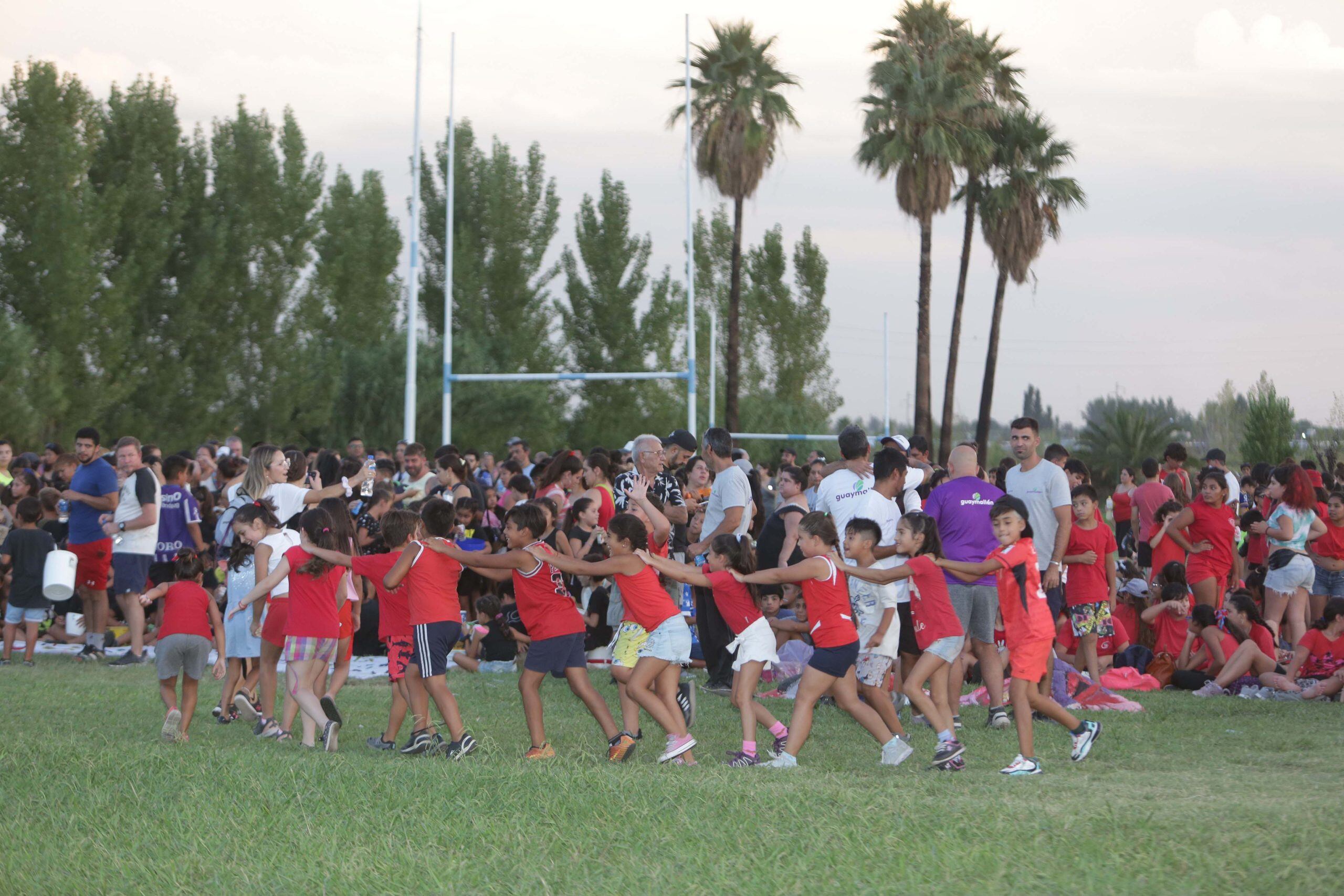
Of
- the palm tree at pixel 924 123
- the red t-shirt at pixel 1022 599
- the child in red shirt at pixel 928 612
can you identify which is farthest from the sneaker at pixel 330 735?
the palm tree at pixel 924 123

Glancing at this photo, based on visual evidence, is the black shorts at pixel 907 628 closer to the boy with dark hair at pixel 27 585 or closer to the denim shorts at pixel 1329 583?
the denim shorts at pixel 1329 583

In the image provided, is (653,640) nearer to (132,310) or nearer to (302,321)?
(132,310)

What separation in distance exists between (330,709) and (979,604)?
13.5ft

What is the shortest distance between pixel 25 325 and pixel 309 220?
10.3m

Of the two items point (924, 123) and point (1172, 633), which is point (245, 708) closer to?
point (1172, 633)

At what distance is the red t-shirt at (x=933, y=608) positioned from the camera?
25.5 feet

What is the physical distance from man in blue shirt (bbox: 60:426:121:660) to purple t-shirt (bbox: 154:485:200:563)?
46cm

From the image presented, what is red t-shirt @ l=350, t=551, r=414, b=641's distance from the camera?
784 centimetres

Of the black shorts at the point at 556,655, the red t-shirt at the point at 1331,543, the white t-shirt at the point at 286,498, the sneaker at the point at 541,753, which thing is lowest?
the sneaker at the point at 541,753

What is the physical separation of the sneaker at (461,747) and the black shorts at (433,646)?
1.33 ft

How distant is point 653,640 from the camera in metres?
7.43

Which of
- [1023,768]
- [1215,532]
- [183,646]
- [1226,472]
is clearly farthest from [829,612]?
[1226,472]

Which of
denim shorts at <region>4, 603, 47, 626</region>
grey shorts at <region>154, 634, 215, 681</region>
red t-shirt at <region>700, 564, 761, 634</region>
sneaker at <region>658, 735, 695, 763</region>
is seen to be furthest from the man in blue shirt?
sneaker at <region>658, 735, 695, 763</region>

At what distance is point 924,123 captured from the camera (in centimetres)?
3145
